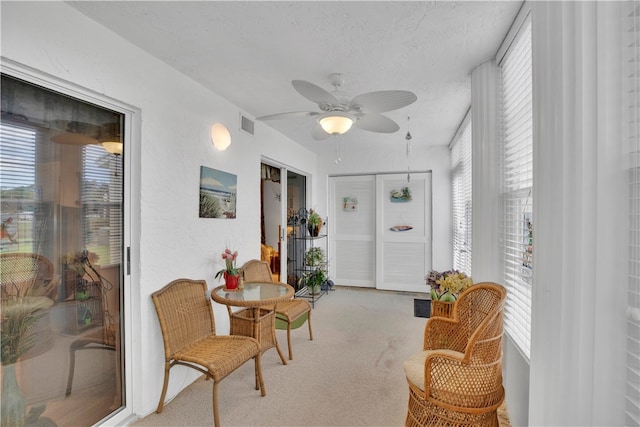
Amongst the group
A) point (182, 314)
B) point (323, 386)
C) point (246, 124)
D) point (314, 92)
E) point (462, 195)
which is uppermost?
point (246, 124)

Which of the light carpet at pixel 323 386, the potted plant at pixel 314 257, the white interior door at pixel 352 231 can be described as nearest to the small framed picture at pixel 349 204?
the white interior door at pixel 352 231

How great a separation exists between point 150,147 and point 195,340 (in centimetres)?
149

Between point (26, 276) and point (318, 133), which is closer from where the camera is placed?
point (26, 276)

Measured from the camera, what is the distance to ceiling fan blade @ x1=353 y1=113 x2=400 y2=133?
7.48ft

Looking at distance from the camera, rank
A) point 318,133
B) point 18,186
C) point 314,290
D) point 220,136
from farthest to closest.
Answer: point 314,290, point 220,136, point 318,133, point 18,186

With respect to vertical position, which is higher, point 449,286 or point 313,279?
point 449,286

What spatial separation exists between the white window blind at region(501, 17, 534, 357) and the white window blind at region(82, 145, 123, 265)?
2546 millimetres

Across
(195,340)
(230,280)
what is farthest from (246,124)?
(195,340)

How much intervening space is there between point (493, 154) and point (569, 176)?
1.37 metres

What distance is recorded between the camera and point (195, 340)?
2395mm

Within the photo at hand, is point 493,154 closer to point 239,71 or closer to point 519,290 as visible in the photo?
point 519,290

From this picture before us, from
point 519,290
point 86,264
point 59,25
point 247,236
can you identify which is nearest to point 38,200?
point 86,264

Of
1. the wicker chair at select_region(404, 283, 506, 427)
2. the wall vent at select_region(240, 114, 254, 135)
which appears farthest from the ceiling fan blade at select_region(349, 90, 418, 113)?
the wall vent at select_region(240, 114, 254, 135)

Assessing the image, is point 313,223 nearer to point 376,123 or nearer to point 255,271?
point 255,271
